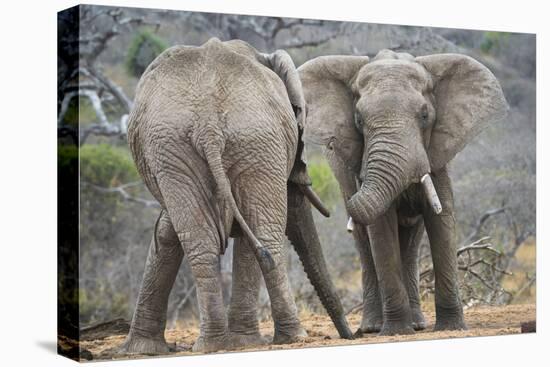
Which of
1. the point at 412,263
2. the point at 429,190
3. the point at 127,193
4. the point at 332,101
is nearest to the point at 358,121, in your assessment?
the point at 332,101

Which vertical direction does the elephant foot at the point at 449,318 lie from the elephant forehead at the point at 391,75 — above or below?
below

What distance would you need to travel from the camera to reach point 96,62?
9.55m

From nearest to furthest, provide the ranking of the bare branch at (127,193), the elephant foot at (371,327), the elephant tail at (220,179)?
the elephant tail at (220,179), the elephant foot at (371,327), the bare branch at (127,193)

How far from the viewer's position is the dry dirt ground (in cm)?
866

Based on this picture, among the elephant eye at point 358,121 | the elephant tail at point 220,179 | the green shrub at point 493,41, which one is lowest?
the elephant tail at point 220,179

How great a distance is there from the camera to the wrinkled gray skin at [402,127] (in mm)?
9188

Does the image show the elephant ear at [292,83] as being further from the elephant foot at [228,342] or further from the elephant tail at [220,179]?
the elephant foot at [228,342]

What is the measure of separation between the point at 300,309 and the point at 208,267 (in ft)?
12.6

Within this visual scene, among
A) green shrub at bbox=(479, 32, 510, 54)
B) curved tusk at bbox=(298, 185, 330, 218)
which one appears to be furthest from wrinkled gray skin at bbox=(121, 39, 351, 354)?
green shrub at bbox=(479, 32, 510, 54)

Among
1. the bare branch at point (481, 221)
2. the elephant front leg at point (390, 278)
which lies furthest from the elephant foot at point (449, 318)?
the bare branch at point (481, 221)

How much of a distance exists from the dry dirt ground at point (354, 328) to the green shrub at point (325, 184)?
5.70 feet

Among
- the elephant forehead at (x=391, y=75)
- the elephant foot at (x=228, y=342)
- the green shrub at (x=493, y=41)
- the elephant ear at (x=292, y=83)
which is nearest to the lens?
the elephant foot at (x=228, y=342)

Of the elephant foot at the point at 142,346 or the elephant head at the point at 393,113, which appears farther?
the elephant head at the point at 393,113

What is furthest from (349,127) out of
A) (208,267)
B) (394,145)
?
(208,267)
